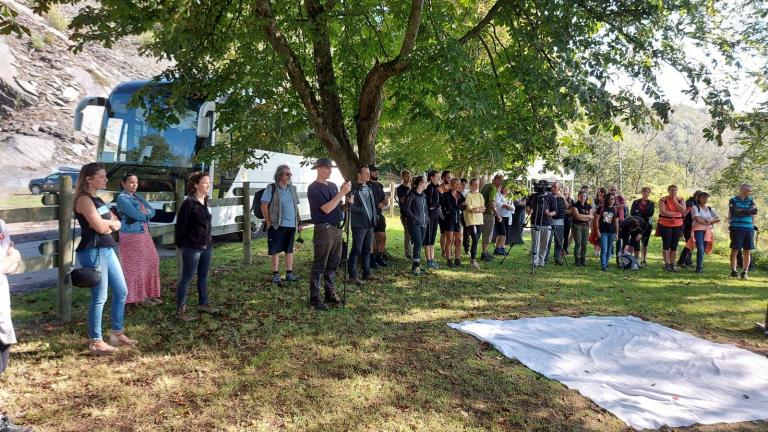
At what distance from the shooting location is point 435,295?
7.70 meters

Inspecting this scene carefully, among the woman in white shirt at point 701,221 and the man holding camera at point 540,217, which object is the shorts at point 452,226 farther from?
the woman in white shirt at point 701,221

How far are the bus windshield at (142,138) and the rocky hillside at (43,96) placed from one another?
54.6ft

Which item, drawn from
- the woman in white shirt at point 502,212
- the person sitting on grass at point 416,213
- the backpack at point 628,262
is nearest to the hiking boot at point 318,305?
the person sitting on grass at point 416,213

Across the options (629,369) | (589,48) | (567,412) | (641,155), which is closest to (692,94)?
(589,48)

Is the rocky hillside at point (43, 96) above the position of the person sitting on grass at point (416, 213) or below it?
above

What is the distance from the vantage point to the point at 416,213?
914 centimetres

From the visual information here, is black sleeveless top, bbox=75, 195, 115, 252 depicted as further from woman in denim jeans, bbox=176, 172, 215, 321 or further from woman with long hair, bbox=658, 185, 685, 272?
woman with long hair, bbox=658, 185, 685, 272

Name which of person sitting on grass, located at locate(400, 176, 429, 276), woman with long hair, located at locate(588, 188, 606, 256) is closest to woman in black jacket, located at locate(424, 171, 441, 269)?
person sitting on grass, located at locate(400, 176, 429, 276)

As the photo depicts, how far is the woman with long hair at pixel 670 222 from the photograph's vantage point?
10883mm

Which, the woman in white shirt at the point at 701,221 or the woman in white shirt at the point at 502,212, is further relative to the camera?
the woman in white shirt at the point at 502,212

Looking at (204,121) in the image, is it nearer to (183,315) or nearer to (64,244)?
(64,244)

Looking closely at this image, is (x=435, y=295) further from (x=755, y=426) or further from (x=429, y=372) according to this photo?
(x=755, y=426)

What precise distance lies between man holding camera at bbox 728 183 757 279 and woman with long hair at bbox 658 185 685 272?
951 mm

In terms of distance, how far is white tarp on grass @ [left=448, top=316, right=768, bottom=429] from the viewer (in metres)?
4.00
